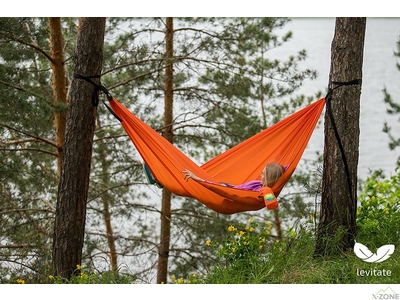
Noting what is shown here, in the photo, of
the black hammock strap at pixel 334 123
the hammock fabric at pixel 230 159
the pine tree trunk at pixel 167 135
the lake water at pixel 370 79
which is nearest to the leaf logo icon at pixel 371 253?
the black hammock strap at pixel 334 123

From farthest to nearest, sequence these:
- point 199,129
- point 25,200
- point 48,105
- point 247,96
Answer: point 199,129 → point 247,96 → point 25,200 → point 48,105

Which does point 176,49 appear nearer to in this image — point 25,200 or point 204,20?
point 204,20

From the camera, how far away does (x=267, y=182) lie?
315cm

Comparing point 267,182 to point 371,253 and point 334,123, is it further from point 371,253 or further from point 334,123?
point 371,253

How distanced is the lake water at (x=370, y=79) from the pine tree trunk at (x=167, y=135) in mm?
3953

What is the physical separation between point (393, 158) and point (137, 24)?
693 centimetres

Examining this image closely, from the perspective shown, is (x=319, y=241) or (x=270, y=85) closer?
(x=319, y=241)

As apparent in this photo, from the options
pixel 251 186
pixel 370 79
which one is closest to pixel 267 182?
pixel 251 186

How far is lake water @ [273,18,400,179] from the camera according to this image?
A: 11.0 metres

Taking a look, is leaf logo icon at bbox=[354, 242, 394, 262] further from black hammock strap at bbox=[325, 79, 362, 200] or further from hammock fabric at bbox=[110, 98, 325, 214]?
hammock fabric at bbox=[110, 98, 325, 214]

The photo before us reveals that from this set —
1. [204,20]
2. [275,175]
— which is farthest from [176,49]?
[275,175]

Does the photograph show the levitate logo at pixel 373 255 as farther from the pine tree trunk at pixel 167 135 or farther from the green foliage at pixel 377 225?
the pine tree trunk at pixel 167 135

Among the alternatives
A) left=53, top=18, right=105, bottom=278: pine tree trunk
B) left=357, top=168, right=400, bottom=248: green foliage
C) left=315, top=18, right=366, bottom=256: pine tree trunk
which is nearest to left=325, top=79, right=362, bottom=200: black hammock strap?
left=315, top=18, right=366, bottom=256: pine tree trunk

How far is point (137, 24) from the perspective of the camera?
18.7ft
